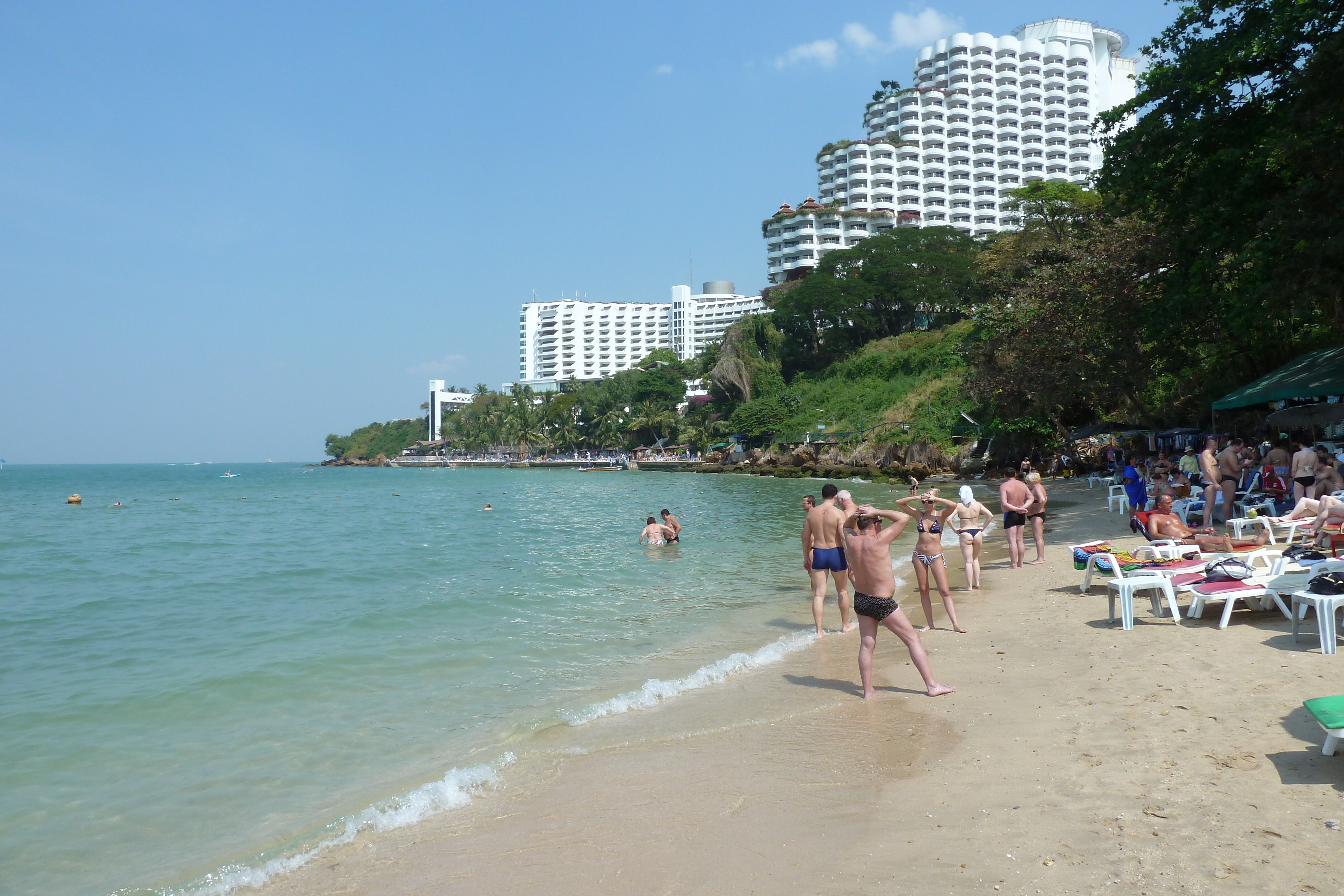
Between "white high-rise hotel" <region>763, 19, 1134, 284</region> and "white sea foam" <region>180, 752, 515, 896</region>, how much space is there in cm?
9274

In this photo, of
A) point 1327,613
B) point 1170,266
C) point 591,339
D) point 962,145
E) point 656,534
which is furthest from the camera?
point 591,339

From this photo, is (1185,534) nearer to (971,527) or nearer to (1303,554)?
(971,527)

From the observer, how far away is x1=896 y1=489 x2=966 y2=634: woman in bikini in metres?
7.94

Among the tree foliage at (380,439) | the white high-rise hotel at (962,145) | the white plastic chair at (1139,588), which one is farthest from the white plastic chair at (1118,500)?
the tree foliage at (380,439)

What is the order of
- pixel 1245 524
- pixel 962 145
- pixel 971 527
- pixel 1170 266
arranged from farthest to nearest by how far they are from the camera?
pixel 962 145, pixel 1170 266, pixel 1245 524, pixel 971 527

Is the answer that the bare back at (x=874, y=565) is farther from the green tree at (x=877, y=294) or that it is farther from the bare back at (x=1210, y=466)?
the green tree at (x=877, y=294)

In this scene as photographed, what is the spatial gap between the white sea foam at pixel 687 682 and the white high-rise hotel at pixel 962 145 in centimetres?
8933

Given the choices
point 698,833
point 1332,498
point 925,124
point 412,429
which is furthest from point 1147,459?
point 412,429

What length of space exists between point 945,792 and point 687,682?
3194 mm

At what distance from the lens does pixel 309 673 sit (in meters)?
8.48

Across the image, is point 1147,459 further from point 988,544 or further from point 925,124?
point 925,124

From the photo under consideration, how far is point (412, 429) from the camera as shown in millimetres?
Answer: 166750

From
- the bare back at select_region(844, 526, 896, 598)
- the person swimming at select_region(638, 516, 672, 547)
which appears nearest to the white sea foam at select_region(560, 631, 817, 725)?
the bare back at select_region(844, 526, 896, 598)

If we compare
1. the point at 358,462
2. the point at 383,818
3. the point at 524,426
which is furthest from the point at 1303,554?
the point at 358,462
